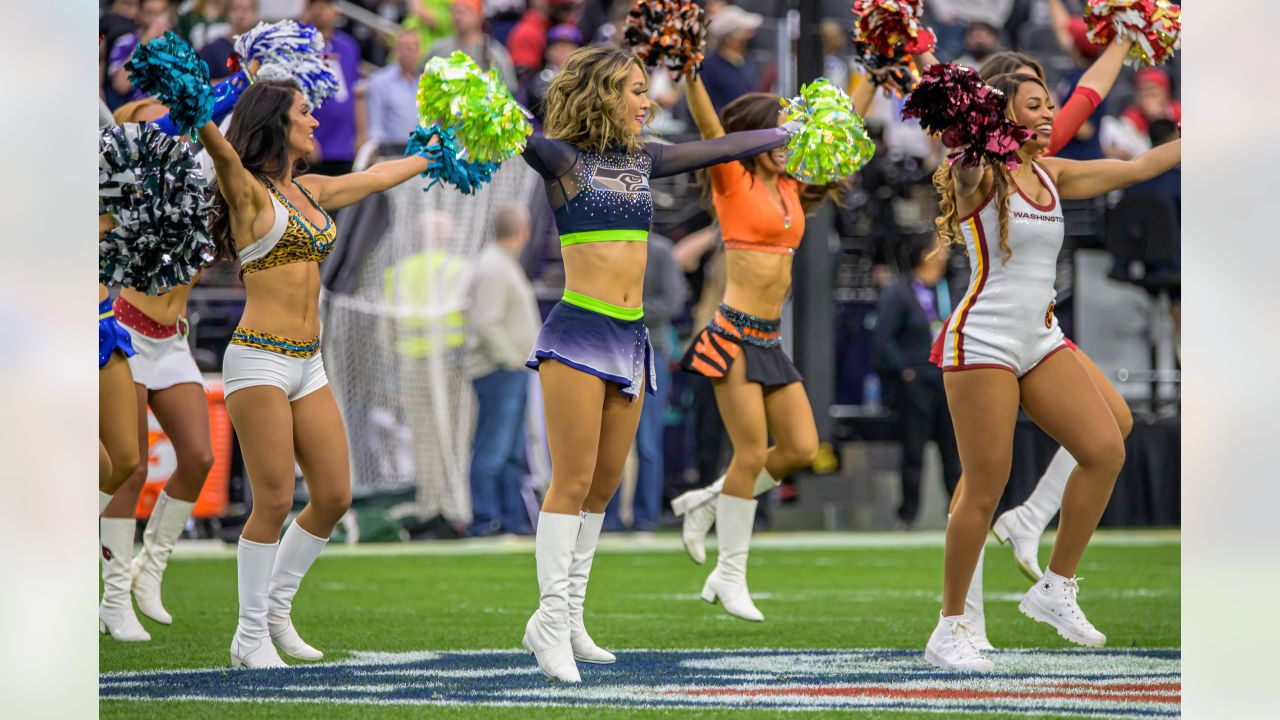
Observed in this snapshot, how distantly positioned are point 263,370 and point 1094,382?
9.13 ft

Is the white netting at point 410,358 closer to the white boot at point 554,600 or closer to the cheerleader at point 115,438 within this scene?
the cheerleader at point 115,438

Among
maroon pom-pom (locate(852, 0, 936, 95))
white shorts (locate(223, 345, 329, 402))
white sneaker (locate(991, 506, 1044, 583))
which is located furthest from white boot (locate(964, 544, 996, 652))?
white shorts (locate(223, 345, 329, 402))

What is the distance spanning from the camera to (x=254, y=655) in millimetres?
5312

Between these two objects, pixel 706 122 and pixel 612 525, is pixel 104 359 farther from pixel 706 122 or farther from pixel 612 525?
pixel 612 525

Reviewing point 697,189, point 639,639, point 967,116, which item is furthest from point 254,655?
point 697,189

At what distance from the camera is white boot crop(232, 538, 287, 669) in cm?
532

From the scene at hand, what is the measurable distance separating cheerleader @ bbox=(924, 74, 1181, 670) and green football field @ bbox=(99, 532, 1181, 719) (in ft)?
1.48

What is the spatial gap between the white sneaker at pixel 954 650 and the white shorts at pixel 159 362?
123 inches

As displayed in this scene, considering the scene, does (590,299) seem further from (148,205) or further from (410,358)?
(410,358)

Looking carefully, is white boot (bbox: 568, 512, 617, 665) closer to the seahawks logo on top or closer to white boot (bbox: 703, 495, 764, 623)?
the seahawks logo on top

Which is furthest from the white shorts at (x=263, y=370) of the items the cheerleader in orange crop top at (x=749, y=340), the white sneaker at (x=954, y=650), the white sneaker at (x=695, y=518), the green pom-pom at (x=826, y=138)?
the white sneaker at (x=695, y=518)
